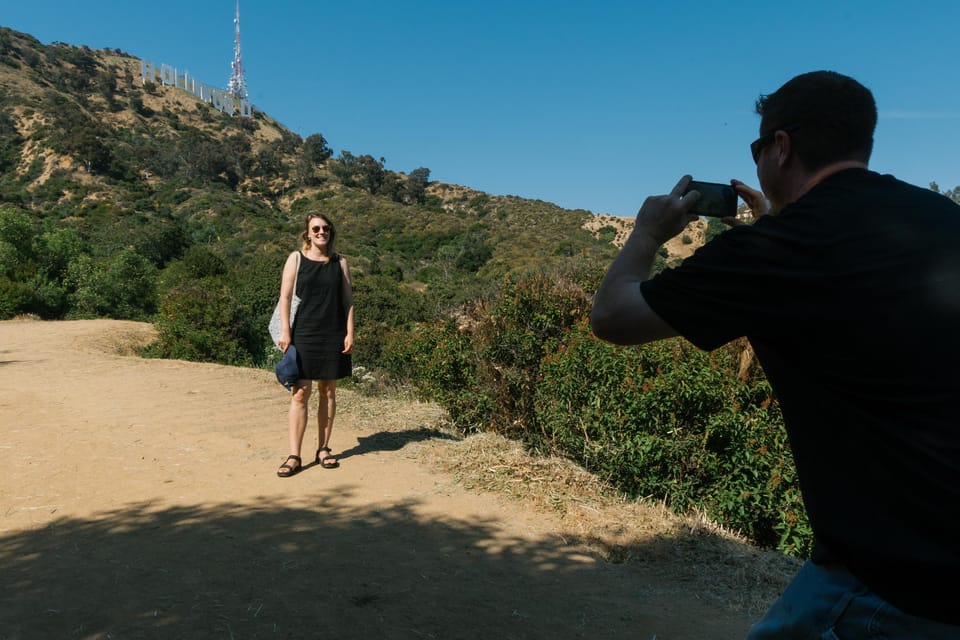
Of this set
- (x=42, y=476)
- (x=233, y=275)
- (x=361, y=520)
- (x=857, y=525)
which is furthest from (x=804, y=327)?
(x=233, y=275)

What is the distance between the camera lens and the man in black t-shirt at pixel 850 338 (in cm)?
124

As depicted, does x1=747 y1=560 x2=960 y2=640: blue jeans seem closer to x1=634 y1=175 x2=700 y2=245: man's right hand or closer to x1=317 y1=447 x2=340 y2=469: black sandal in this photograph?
x1=634 y1=175 x2=700 y2=245: man's right hand

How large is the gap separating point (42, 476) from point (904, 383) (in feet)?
18.0

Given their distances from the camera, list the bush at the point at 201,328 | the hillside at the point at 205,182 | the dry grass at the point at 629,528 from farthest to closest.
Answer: the hillside at the point at 205,182, the bush at the point at 201,328, the dry grass at the point at 629,528

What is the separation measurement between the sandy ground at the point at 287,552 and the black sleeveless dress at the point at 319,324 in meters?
0.82

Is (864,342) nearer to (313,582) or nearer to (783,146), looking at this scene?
(783,146)

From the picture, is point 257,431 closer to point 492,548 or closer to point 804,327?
point 492,548

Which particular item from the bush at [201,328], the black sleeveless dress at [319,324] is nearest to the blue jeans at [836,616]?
the black sleeveless dress at [319,324]

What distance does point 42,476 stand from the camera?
4996 mm

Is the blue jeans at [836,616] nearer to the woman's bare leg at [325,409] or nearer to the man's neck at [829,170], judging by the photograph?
the man's neck at [829,170]

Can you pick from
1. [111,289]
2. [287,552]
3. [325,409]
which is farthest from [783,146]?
[111,289]

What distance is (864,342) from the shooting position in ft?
4.23

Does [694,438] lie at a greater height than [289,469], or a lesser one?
greater

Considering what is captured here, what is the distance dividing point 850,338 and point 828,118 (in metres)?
0.50
